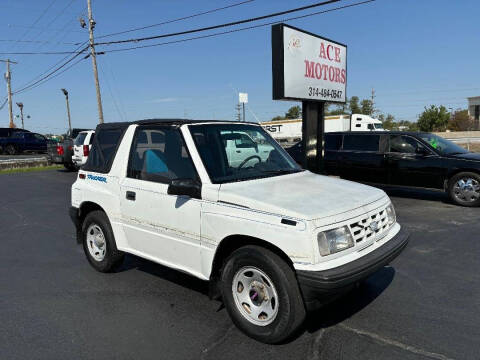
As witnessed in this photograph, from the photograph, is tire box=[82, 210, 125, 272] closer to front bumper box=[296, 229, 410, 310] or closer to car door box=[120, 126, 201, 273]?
car door box=[120, 126, 201, 273]

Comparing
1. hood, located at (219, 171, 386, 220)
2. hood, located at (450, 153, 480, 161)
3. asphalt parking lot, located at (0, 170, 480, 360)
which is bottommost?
asphalt parking lot, located at (0, 170, 480, 360)

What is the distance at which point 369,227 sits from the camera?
3.22m

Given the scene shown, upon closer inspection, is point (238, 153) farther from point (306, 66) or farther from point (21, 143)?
point (21, 143)

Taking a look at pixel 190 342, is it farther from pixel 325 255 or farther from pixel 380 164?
pixel 380 164

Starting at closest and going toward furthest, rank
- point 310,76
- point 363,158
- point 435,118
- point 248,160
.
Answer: point 248,160 < point 363,158 < point 310,76 < point 435,118

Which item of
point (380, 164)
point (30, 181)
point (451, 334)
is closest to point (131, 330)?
point (451, 334)

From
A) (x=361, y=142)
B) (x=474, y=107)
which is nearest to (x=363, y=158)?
(x=361, y=142)

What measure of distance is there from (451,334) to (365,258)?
1.04m

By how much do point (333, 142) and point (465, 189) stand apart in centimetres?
343

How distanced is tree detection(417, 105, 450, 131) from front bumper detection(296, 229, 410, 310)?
59.0 metres

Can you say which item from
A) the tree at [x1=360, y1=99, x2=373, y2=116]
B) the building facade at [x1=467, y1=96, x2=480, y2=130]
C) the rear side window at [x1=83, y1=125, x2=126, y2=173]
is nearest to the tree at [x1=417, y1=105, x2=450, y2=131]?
the tree at [x1=360, y1=99, x2=373, y2=116]

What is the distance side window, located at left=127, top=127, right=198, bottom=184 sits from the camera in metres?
3.69

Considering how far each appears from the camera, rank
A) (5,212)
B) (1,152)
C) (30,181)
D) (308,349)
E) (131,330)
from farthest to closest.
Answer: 1. (1,152)
2. (30,181)
3. (5,212)
4. (131,330)
5. (308,349)

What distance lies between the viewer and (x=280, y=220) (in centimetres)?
286
